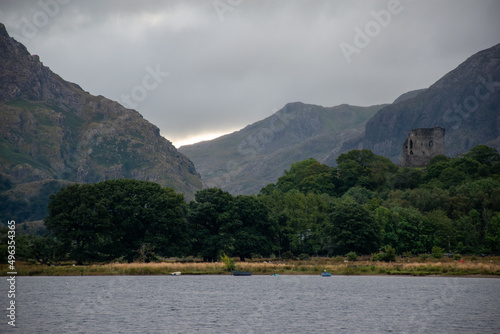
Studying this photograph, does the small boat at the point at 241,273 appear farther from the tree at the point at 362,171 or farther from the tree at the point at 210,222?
the tree at the point at 362,171

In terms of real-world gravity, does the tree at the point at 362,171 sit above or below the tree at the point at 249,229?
above

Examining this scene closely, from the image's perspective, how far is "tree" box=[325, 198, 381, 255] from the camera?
10650 cm

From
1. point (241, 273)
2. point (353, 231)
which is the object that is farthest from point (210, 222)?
point (353, 231)

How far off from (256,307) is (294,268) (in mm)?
47228

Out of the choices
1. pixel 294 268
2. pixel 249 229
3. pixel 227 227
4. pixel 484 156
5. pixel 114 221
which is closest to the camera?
pixel 294 268

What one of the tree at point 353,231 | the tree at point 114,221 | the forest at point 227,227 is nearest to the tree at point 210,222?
the forest at point 227,227

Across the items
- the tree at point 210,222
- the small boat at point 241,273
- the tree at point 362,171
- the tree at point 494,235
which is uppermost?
the tree at point 362,171

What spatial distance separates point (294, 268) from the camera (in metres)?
97.4

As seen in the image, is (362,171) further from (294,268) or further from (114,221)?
(114,221)

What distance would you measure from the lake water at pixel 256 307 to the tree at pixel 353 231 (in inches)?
1096

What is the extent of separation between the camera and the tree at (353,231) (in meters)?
106

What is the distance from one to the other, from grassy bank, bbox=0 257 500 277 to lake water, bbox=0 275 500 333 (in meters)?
8.94

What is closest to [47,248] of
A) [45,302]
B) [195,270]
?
[195,270]

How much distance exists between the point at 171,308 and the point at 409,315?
889 inches
